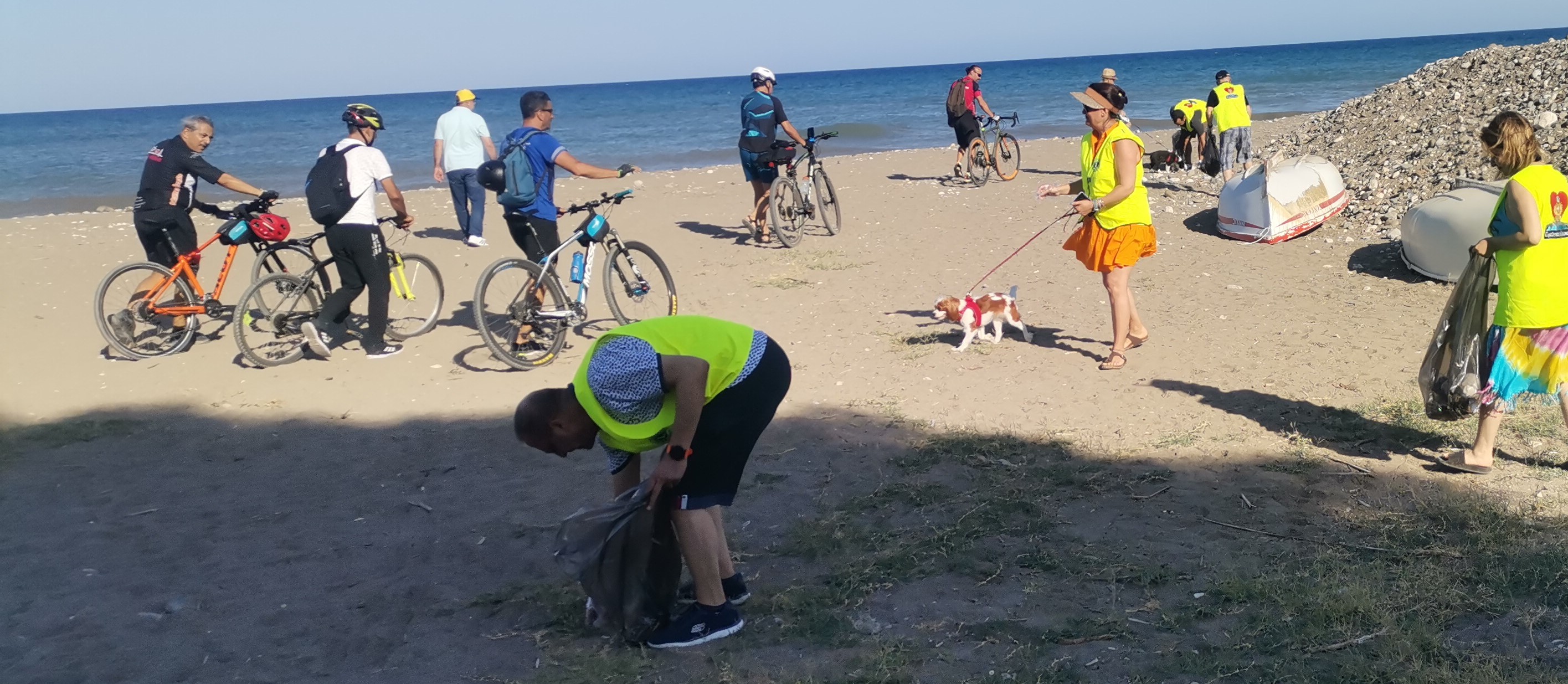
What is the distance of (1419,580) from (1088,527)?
1156 mm

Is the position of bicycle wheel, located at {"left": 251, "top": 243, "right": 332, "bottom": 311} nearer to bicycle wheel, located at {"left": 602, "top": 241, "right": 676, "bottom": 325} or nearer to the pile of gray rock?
bicycle wheel, located at {"left": 602, "top": 241, "right": 676, "bottom": 325}

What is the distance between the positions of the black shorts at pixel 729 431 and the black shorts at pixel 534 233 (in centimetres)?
437

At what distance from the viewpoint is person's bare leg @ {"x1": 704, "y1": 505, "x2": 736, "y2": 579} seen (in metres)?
3.73

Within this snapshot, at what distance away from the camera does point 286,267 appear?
26.6ft

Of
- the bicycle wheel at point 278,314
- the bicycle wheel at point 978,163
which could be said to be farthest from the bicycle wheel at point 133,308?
the bicycle wheel at point 978,163

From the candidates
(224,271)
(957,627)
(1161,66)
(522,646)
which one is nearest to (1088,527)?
(957,627)

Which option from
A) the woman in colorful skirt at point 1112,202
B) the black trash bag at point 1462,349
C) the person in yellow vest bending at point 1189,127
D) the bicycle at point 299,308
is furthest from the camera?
the person in yellow vest bending at point 1189,127

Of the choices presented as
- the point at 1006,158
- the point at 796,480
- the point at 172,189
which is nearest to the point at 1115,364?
the point at 796,480

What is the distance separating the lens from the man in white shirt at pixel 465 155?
11164 millimetres

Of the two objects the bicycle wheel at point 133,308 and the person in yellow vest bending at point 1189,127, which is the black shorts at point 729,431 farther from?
the person in yellow vest bending at point 1189,127

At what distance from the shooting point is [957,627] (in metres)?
3.64

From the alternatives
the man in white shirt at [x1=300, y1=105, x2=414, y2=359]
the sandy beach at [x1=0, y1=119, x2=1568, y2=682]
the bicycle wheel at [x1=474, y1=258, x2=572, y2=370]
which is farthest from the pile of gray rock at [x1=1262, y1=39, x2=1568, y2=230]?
the man in white shirt at [x1=300, y1=105, x2=414, y2=359]

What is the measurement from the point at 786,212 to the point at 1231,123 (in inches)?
260

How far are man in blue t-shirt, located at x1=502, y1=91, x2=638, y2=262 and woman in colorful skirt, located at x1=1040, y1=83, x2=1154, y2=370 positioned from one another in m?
2.91
